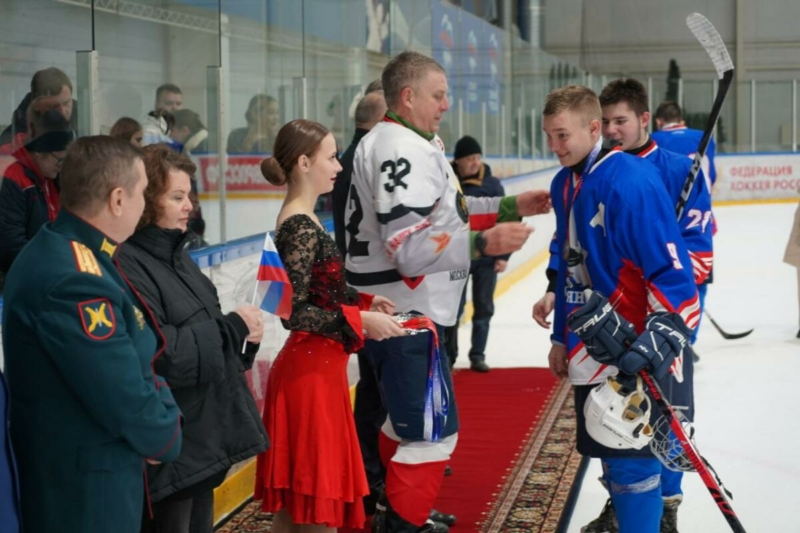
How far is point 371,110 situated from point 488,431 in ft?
5.45

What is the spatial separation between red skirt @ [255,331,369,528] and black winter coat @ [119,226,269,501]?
47 centimetres

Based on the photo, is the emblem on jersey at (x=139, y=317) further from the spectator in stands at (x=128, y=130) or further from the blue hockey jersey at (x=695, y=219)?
the blue hockey jersey at (x=695, y=219)

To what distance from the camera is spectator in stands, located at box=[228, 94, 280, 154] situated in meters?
5.04

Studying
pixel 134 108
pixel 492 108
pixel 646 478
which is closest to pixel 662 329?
pixel 646 478

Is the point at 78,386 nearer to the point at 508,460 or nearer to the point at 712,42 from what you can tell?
the point at 712,42

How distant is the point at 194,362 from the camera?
231 cm

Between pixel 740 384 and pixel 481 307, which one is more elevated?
pixel 481 307

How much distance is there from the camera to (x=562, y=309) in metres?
3.11

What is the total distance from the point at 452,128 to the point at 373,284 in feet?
20.6

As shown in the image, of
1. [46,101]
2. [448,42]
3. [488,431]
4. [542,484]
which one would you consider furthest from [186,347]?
[448,42]

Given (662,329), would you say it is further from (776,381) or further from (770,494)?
(776,381)

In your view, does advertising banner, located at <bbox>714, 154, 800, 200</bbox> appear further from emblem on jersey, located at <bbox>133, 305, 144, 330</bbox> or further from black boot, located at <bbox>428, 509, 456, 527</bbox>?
emblem on jersey, located at <bbox>133, 305, 144, 330</bbox>

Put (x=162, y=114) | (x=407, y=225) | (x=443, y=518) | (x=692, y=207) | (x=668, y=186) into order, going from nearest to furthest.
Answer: (x=407, y=225) → (x=443, y=518) → (x=668, y=186) → (x=692, y=207) → (x=162, y=114)

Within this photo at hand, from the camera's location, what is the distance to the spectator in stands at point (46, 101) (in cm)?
323
